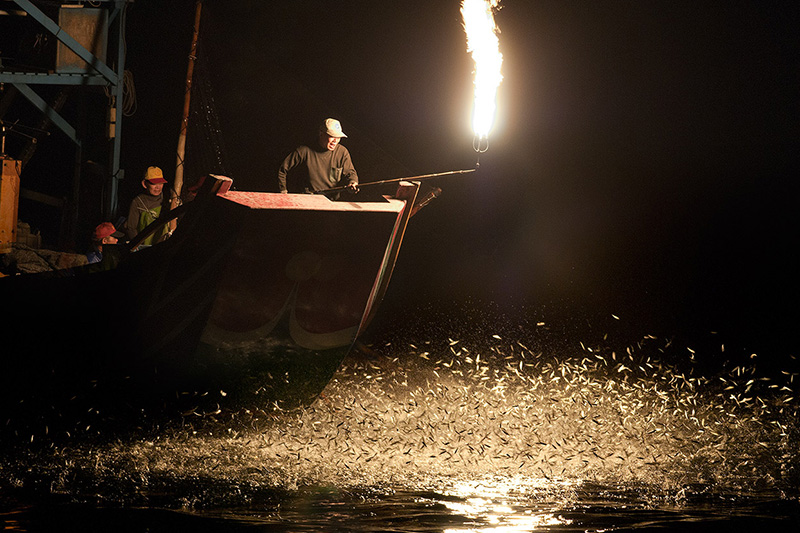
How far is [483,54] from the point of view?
784 cm

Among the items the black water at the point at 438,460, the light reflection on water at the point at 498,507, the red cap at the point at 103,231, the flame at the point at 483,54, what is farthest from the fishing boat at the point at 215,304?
the red cap at the point at 103,231

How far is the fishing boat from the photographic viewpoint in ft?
22.9

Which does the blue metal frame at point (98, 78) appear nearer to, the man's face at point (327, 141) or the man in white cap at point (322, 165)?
the man in white cap at point (322, 165)

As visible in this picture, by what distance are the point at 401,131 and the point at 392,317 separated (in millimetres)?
2602

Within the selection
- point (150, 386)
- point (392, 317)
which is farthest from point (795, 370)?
point (150, 386)

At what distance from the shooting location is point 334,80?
44.0ft

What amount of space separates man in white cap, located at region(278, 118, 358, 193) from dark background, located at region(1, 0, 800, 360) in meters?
3.10

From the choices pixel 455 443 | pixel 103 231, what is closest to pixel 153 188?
pixel 103 231

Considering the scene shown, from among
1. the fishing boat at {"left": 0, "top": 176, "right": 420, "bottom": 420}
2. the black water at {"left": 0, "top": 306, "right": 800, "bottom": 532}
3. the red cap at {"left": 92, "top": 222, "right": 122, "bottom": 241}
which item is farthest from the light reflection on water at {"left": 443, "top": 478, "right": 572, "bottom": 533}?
the red cap at {"left": 92, "top": 222, "right": 122, "bottom": 241}

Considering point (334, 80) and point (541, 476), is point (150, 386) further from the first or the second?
point (334, 80)

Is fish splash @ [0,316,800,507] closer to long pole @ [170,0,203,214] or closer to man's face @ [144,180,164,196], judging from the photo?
man's face @ [144,180,164,196]

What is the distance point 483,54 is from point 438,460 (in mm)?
3296

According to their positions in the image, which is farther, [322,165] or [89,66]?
[89,66]

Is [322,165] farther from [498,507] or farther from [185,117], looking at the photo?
[498,507]
